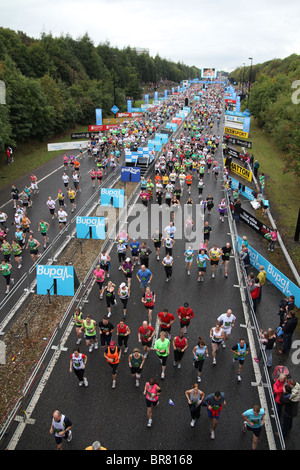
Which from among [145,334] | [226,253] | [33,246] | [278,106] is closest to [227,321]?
[145,334]

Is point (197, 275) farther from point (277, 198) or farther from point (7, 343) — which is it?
point (277, 198)

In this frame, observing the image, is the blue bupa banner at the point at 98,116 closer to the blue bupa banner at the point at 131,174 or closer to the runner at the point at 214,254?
the blue bupa banner at the point at 131,174

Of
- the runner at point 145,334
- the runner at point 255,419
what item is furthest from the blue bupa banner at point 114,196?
the runner at point 255,419

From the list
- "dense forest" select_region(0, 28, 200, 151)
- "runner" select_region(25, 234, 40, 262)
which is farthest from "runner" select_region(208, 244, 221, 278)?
"dense forest" select_region(0, 28, 200, 151)

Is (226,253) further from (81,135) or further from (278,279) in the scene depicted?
(81,135)

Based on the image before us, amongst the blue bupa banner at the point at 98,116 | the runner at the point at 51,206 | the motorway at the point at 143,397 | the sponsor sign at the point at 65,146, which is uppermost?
the blue bupa banner at the point at 98,116

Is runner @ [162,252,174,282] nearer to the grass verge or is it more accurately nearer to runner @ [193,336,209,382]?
runner @ [193,336,209,382]
